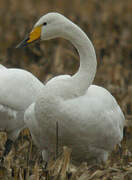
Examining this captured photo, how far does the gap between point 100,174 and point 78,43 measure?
3.65 ft

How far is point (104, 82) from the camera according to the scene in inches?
288

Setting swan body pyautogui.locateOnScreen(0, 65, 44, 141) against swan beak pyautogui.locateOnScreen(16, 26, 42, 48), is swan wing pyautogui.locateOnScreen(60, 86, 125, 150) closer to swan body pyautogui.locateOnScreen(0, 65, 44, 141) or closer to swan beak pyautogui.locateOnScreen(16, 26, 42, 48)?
swan beak pyautogui.locateOnScreen(16, 26, 42, 48)

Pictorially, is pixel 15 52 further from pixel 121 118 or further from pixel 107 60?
pixel 121 118

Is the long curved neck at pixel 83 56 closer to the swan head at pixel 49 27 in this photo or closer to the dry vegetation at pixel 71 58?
the swan head at pixel 49 27

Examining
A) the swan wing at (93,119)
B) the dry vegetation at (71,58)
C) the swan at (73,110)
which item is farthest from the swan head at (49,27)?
the dry vegetation at (71,58)

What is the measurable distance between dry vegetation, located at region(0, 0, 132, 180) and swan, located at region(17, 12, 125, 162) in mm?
193

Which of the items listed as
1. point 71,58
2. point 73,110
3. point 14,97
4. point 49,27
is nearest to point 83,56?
point 49,27

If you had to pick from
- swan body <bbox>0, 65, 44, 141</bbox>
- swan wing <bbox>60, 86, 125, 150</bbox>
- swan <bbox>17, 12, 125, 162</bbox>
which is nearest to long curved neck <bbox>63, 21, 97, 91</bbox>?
swan <bbox>17, 12, 125, 162</bbox>

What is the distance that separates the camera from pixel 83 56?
4609 millimetres

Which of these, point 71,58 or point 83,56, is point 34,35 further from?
point 71,58

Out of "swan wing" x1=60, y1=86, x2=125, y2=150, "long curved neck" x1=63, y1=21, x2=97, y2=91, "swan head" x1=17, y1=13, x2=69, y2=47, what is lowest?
"swan wing" x1=60, y1=86, x2=125, y2=150

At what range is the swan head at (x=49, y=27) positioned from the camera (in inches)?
177

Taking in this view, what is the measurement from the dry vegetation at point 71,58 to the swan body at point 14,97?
19cm

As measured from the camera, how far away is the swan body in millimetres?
5047
